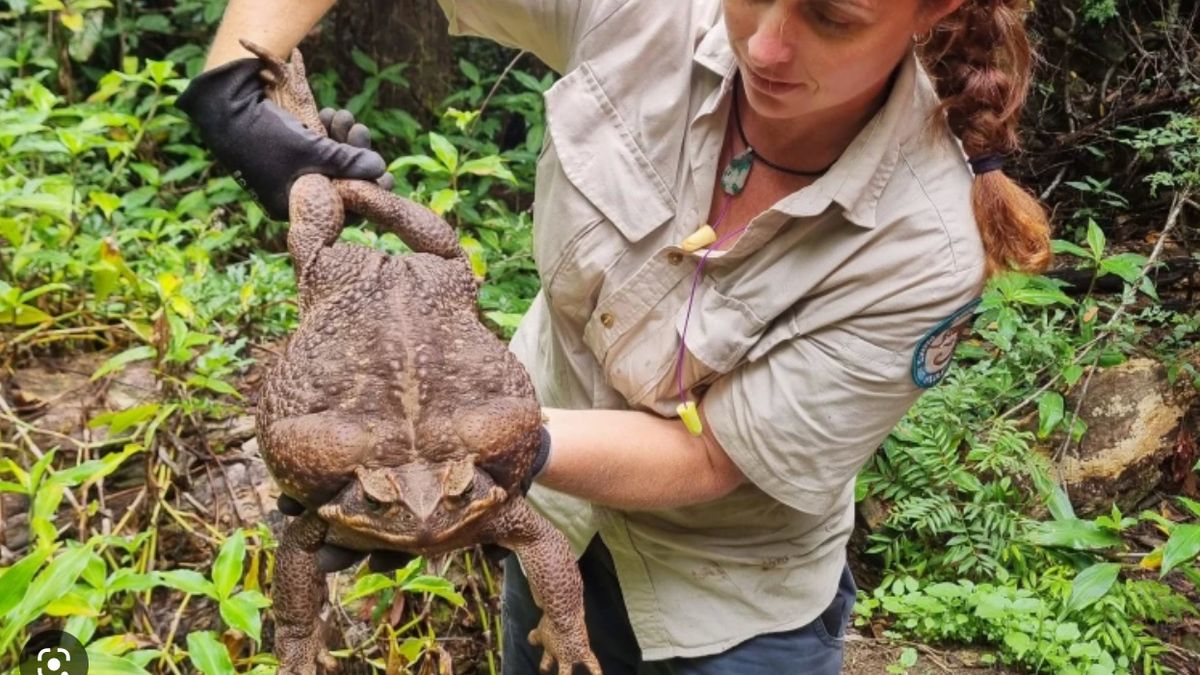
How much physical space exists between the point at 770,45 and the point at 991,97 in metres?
0.50

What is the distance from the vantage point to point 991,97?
79.4 inches

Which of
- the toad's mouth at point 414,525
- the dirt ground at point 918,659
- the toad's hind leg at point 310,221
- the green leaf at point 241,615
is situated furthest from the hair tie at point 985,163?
the dirt ground at point 918,659

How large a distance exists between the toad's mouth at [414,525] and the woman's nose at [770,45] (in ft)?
2.86

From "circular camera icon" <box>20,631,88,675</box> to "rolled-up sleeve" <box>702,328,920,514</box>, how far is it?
136cm

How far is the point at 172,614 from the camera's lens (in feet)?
10.9

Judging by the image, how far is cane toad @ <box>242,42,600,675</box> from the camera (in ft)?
5.12

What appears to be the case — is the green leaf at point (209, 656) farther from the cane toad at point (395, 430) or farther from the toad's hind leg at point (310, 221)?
the toad's hind leg at point (310, 221)

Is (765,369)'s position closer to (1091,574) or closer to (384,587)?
(384,587)

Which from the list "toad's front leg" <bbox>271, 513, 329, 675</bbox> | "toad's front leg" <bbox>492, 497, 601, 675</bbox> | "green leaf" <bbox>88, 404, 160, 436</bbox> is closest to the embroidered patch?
"toad's front leg" <bbox>492, 497, 601, 675</bbox>

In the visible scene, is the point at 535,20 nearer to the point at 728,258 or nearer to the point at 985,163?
the point at 728,258

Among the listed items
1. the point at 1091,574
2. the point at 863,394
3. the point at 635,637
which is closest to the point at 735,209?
the point at 863,394

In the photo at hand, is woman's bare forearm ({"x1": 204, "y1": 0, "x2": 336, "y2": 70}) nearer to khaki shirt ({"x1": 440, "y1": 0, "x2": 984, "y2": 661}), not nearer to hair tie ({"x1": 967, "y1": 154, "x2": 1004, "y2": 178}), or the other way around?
khaki shirt ({"x1": 440, "y1": 0, "x2": 984, "y2": 661})

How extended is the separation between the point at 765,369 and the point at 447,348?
721mm

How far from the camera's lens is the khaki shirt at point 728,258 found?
6.63ft
